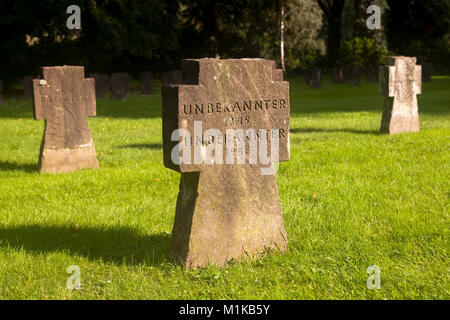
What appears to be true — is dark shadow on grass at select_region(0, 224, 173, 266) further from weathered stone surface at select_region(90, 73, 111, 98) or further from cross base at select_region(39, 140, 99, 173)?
weathered stone surface at select_region(90, 73, 111, 98)

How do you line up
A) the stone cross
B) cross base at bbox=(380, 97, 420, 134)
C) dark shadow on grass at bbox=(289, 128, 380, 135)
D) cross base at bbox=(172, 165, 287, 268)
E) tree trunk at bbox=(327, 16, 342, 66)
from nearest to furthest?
the stone cross
cross base at bbox=(172, 165, 287, 268)
cross base at bbox=(380, 97, 420, 134)
dark shadow on grass at bbox=(289, 128, 380, 135)
tree trunk at bbox=(327, 16, 342, 66)

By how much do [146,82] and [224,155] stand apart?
24072 millimetres

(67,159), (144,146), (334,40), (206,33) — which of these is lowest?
(144,146)

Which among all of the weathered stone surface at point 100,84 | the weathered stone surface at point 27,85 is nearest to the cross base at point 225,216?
the weathered stone surface at point 100,84

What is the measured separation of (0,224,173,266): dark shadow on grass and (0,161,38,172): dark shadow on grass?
3800mm

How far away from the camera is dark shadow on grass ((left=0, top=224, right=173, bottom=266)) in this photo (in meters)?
5.24

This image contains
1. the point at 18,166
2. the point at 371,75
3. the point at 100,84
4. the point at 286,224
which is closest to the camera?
the point at 286,224

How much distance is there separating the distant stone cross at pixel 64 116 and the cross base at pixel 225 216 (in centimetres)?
509

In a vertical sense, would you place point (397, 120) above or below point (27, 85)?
below

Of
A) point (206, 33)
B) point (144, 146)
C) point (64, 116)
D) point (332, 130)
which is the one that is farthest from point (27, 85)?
point (64, 116)

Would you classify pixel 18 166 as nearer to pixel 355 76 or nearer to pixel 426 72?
pixel 355 76

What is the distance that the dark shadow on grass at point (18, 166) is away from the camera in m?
9.71

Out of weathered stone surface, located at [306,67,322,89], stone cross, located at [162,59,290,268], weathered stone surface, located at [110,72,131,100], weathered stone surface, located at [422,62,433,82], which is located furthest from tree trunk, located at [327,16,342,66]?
stone cross, located at [162,59,290,268]

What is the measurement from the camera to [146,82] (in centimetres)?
2841
